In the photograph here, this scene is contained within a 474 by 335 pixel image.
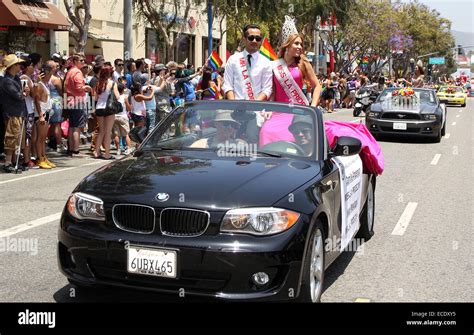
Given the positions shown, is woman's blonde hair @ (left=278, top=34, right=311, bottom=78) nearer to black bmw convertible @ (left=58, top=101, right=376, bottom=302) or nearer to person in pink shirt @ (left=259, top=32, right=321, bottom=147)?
person in pink shirt @ (left=259, top=32, right=321, bottom=147)

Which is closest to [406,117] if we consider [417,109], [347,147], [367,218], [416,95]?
[417,109]

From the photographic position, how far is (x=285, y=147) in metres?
5.33

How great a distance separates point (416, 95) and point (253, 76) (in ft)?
39.0

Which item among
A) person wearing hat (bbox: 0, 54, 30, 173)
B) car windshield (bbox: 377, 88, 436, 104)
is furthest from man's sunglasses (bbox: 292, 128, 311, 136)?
car windshield (bbox: 377, 88, 436, 104)

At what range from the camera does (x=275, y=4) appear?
94.9 feet

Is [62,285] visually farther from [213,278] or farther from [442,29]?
[442,29]

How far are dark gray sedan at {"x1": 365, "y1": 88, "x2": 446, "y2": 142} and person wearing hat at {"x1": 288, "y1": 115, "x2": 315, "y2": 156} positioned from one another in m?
12.9

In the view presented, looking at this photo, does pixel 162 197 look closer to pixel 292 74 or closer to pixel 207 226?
pixel 207 226

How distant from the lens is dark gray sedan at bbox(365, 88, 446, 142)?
58.4 ft

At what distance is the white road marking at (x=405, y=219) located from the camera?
744 centimetres

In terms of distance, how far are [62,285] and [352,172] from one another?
2658mm

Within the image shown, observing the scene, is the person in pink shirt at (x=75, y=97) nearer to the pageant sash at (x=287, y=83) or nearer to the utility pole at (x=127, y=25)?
the utility pole at (x=127, y=25)

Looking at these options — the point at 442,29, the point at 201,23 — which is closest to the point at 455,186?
the point at 201,23

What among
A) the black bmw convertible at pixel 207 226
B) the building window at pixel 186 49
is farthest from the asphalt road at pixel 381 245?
the building window at pixel 186 49
